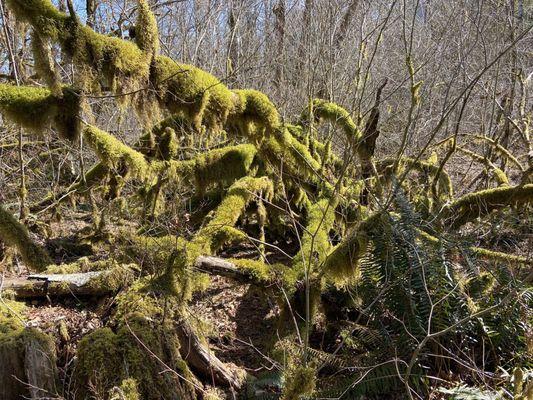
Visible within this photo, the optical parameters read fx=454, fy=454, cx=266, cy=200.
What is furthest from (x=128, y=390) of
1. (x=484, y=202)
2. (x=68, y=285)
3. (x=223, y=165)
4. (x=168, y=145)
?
(x=484, y=202)

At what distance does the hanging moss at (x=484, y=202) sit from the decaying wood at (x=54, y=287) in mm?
4065

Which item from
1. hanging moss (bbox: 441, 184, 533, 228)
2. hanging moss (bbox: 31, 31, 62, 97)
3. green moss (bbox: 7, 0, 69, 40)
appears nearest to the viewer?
green moss (bbox: 7, 0, 69, 40)

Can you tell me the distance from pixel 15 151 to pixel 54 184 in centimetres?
116

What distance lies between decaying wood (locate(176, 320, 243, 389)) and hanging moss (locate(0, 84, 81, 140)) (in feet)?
6.95

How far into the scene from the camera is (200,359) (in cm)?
398

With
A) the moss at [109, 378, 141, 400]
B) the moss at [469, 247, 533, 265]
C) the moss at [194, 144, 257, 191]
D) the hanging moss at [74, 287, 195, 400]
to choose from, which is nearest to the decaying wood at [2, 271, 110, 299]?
the hanging moss at [74, 287, 195, 400]

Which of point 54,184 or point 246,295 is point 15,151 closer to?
point 54,184

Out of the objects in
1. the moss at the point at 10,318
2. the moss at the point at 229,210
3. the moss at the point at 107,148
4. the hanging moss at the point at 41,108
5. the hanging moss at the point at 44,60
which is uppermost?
the hanging moss at the point at 44,60

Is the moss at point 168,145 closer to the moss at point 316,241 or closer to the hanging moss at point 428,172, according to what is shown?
the moss at point 316,241

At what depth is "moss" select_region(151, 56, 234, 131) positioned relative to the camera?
4295 millimetres

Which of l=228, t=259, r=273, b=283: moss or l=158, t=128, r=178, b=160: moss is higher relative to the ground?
→ l=158, t=128, r=178, b=160: moss

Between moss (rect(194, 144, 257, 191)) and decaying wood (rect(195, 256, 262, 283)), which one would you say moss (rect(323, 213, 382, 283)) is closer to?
decaying wood (rect(195, 256, 262, 283))

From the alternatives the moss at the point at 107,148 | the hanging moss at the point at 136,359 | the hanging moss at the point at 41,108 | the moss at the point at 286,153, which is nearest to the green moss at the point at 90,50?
the hanging moss at the point at 41,108

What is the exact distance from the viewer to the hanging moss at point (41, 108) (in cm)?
402
